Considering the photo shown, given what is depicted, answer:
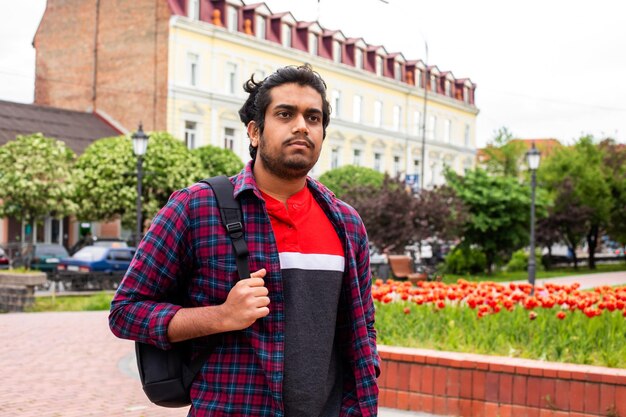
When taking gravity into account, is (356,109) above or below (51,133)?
above

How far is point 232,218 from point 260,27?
46.6 metres

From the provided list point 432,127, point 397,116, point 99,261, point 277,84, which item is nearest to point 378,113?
point 397,116

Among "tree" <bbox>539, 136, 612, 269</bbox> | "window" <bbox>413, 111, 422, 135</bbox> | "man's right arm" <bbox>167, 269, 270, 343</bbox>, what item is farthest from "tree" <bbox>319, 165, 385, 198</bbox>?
"man's right arm" <bbox>167, 269, 270, 343</bbox>

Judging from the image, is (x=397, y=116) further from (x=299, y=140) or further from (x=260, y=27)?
(x=299, y=140)

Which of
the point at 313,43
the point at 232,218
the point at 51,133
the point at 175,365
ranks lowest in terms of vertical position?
the point at 175,365

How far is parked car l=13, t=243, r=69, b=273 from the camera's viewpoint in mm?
28600

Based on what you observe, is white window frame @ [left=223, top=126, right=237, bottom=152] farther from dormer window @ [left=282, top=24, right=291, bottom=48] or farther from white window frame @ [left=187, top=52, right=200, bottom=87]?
dormer window @ [left=282, top=24, right=291, bottom=48]

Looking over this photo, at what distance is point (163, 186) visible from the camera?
114 ft

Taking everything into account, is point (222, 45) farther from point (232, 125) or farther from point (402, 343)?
point (402, 343)

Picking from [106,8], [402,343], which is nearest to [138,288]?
[402,343]

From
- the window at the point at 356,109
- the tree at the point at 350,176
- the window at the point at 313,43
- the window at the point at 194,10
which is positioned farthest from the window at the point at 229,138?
the window at the point at 356,109

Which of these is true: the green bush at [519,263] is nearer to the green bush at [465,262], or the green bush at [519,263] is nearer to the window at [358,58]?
the green bush at [465,262]

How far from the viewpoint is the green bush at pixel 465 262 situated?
37.3 meters

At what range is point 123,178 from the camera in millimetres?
34562
